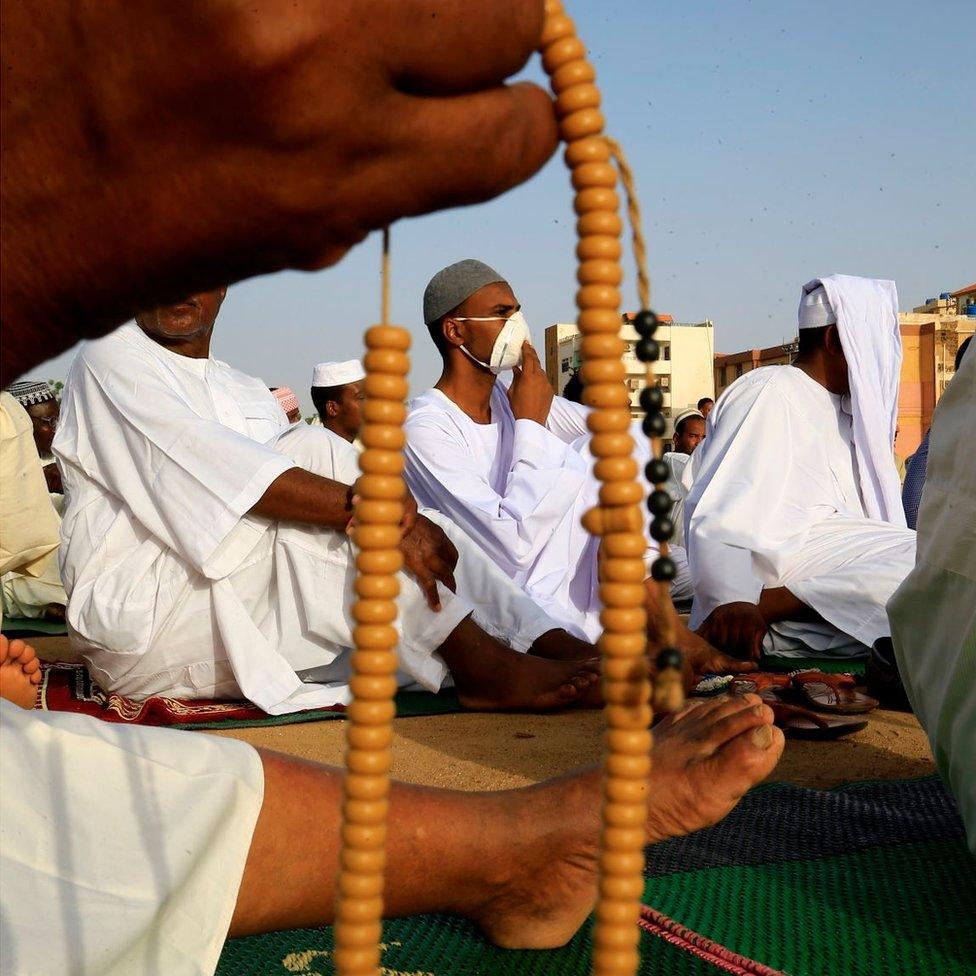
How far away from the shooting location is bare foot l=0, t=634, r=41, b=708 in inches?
126

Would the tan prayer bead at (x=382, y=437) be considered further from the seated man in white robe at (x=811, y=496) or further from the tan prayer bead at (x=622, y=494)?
the seated man in white robe at (x=811, y=496)

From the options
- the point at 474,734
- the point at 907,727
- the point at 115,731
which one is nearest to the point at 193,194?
the point at 115,731

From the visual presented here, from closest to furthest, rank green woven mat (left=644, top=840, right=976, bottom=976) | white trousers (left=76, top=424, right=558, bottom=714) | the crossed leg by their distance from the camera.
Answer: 1. the crossed leg
2. green woven mat (left=644, top=840, right=976, bottom=976)
3. white trousers (left=76, top=424, right=558, bottom=714)

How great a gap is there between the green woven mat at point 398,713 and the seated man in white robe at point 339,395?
4.31m

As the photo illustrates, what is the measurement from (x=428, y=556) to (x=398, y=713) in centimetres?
66

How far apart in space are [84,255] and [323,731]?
3.38 meters

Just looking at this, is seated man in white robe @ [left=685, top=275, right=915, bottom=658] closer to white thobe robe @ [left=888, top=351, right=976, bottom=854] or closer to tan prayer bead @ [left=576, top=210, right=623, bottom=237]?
white thobe robe @ [left=888, top=351, right=976, bottom=854]

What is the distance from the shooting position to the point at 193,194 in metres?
1.01

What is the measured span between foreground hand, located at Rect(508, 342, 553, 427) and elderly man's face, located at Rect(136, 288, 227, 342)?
70.4 inches

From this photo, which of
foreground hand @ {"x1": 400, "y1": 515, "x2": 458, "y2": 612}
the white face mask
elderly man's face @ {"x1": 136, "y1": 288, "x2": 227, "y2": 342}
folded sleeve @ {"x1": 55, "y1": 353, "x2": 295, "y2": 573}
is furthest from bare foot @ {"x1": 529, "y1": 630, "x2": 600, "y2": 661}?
elderly man's face @ {"x1": 136, "y1": 288, "x2": 227, "y2": 342}

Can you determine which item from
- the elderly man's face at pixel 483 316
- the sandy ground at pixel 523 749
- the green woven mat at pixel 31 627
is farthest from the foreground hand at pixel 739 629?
the green woven mat at pixel 31 627

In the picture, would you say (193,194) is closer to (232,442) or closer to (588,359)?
(588,359)

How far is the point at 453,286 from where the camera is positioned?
6352 millimetres

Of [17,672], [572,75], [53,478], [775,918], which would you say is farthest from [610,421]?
[53,478]
